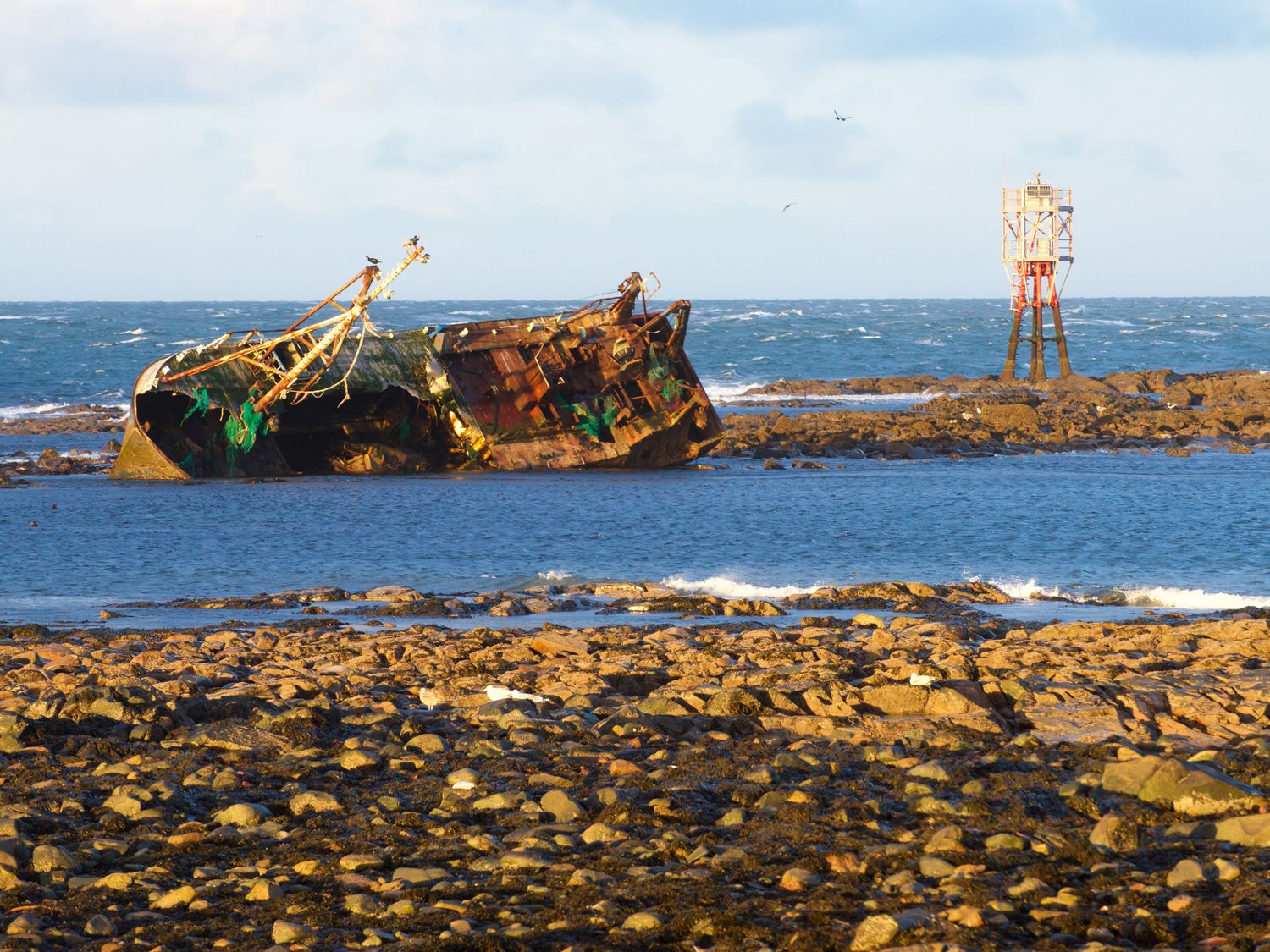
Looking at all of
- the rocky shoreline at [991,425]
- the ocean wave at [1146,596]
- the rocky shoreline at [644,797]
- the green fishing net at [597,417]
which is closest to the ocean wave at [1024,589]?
the ocean wave at [1146,596]

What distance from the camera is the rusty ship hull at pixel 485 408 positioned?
3198 cm

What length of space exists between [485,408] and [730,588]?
15923mm

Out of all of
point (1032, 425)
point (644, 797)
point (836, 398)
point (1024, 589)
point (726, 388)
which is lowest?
point (1024, 589)

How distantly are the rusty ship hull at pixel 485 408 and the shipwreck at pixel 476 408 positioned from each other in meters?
0.03

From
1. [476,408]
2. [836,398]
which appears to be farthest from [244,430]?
[836,398]

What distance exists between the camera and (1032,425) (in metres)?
43.9

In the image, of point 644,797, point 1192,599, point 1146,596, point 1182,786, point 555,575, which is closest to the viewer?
point 1182,786

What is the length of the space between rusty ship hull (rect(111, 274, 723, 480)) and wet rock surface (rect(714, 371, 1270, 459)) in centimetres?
399

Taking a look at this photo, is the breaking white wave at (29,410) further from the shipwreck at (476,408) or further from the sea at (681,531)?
the shipwreck at (476,408)

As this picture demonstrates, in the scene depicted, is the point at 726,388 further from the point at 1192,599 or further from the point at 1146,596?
the point at 1192,599

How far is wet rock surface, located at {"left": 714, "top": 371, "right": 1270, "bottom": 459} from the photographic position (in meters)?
39.3

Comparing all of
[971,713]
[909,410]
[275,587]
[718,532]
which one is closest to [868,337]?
[909,410]

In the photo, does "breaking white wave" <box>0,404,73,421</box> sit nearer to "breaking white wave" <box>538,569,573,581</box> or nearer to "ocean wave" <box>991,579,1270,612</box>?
"breaking white wave" <box>538,569,573,581</box>

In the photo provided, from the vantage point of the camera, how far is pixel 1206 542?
73.8 ft
